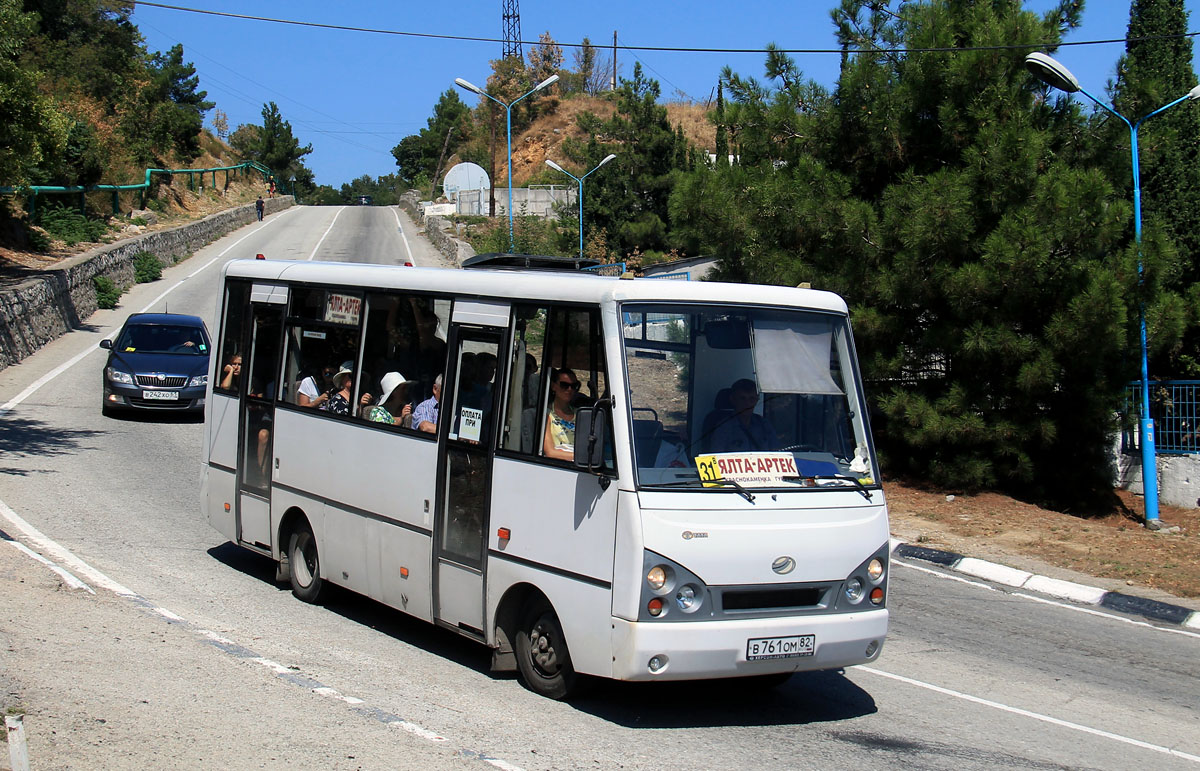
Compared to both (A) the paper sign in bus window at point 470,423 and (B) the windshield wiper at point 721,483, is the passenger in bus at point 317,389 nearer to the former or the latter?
(A) the paper sign in bus window at point 470,423

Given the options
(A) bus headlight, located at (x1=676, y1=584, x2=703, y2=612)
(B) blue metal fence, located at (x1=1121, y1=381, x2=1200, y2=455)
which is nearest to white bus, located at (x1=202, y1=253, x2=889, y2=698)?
(A) bus headlight, located at (x1=676, y1=584, x2=703, y2=612)

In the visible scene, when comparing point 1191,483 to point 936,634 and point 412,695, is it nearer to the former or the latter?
point 936,634

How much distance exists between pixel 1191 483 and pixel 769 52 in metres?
10.2

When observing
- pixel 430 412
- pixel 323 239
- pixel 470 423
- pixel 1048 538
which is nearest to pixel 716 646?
pixel 470 423

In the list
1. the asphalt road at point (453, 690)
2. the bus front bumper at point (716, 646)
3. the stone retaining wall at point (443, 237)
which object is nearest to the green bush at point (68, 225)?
the stone retaining wall at point (443, 237)

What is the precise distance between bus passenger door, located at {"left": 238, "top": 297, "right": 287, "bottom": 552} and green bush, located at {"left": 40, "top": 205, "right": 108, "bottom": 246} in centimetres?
3114

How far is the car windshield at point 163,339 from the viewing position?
66.5 ft

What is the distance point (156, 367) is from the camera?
19500mm

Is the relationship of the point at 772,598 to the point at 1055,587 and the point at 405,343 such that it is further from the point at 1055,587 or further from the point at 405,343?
the point at 1055,587

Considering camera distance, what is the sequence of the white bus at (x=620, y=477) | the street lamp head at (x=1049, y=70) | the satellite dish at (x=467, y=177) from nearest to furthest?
the white bus at (x=620, y=477)
the street lamp head at (x=1049, y=70)
the satellite dish at (x=467, y=177)

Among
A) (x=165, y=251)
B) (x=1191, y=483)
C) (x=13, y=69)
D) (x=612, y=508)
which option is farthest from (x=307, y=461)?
(x=165, y=251)

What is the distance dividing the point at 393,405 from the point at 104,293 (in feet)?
99.4

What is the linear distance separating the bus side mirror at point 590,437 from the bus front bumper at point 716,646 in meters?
0.90

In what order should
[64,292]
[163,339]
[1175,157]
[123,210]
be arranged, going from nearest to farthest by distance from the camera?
[163,339]
[1175,157]
[64,292]
[123,210]
